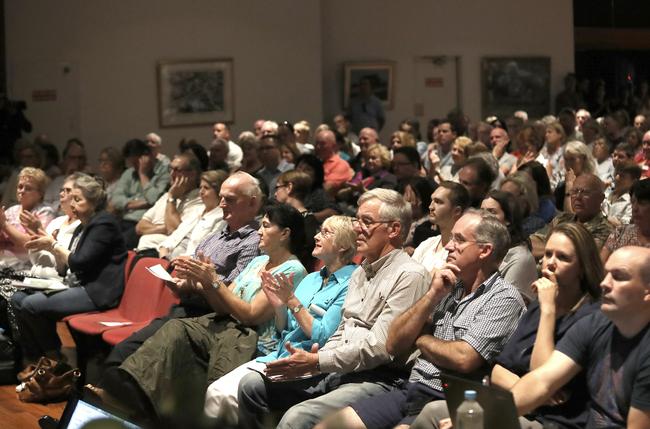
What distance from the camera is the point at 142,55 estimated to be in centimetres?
1498

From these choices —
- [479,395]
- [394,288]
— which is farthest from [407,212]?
[479,395]

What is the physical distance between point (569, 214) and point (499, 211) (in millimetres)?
1078

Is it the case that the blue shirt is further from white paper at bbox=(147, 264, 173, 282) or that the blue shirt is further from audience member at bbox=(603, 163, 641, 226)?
audience member at bbox=(603, 163, 641, 226)

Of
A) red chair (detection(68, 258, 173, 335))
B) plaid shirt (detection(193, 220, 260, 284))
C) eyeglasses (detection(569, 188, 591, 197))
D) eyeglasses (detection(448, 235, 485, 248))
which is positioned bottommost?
red chair (detection(68, 258, 173, 335))

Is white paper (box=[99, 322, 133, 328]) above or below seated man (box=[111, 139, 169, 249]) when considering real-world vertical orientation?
below

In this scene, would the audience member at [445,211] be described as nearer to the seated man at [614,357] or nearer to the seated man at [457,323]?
the seated man at [457,323]

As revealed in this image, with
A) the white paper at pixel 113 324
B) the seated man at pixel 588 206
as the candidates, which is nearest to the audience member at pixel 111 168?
the white paper at pixel 113 324

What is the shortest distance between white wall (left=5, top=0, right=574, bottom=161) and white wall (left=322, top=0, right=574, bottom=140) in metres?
0.02

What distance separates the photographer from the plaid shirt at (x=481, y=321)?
3.98m

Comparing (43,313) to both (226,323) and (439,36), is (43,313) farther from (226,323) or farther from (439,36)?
(439,36)

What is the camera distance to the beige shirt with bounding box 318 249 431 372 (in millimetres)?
4348

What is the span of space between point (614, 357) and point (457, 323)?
839mm

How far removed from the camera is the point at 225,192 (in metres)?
6.12

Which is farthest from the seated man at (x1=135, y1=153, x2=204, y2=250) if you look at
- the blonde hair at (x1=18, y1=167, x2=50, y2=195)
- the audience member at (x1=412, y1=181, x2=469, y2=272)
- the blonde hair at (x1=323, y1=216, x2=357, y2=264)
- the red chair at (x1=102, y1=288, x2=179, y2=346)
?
the blonde hair at (x1=323, y1=216, x2=357, y2=264)
